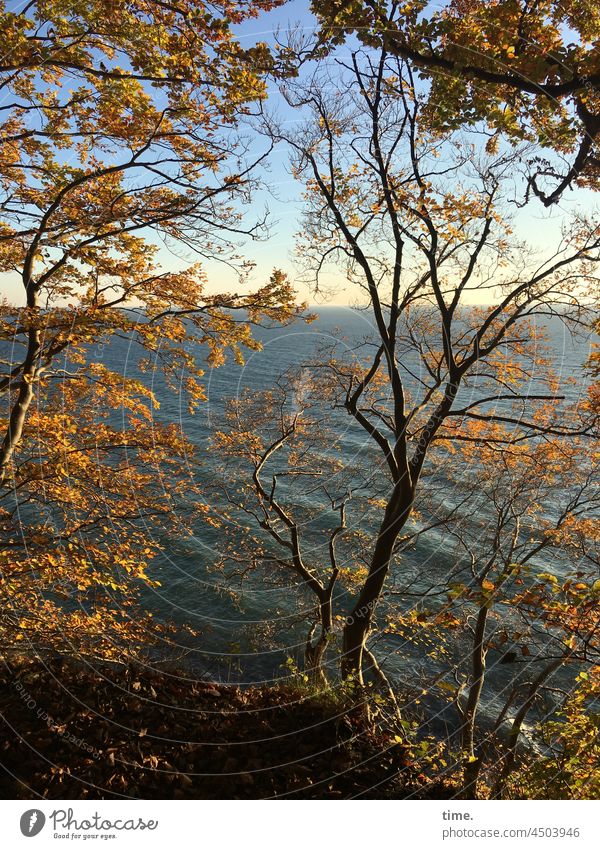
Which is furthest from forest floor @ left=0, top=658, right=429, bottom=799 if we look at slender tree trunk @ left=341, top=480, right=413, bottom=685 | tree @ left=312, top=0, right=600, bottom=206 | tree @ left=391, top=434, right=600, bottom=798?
tree @ left=312, top=0, right=600, bottom=206

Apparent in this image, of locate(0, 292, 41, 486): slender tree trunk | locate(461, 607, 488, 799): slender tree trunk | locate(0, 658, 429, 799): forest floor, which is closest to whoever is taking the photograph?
locate(0, 658, 429, 799): forest floor

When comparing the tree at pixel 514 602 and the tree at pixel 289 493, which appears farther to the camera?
the tree at pixel 289 493

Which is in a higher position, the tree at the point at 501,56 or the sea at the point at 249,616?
the tree at the point at 501,56

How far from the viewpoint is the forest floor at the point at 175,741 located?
15.3 feet

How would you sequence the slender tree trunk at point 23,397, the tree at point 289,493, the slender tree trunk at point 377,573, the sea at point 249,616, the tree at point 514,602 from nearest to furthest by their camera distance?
1. the tree at point 514,602
2. the slender tree trunk at point 23,397
3. the slender tree trunk at point 377,573
4. the sea at point 249,616
5. the tree at point 289,493

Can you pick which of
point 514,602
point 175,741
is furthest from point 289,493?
point 514,602

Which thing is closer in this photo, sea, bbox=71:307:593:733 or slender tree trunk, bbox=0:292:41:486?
slender tree trunk, bbox=0:292:41:486

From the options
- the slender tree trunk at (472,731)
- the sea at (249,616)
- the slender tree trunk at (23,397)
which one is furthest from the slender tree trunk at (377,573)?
the slender tree trunk at (23,397)

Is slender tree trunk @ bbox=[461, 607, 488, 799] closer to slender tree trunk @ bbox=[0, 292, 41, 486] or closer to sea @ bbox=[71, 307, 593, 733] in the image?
sea @ bbox=[71, 307, 593, 733]

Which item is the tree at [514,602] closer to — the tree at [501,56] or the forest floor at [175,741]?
the forest floor at [175,741]

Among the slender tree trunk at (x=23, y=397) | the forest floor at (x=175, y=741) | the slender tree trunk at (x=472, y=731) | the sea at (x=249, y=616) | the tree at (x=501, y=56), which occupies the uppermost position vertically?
the tree at (x=501, y=56)

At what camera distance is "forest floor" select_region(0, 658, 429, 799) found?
4.65m

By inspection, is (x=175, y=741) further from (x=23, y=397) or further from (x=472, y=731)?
(x=472, y=731)

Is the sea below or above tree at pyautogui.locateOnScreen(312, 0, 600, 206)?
below
